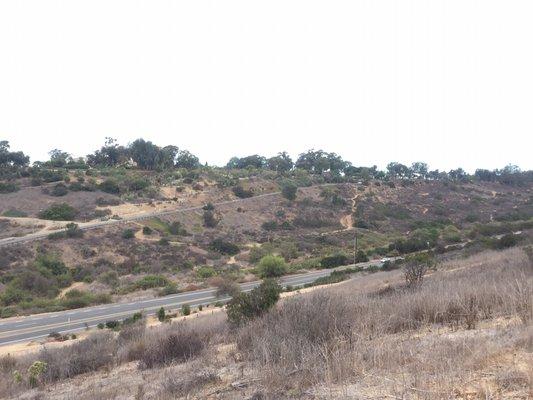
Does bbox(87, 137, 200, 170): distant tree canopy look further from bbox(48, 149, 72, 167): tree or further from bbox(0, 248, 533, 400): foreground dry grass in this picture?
bbox(0, 248, 533, 400): foreground dry grass

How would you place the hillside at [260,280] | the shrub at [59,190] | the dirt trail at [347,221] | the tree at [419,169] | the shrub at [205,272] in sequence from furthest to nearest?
the tree at [419,169]
the dirt trail at [347,221]
the shrub at [59,190]
the shrub at [205,272]
the hillside at [260,280]

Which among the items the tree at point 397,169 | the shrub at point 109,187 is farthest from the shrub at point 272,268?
the tree at point 397,169

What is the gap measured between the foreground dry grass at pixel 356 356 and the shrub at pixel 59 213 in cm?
5977

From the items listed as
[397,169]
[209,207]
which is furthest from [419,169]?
[209,207]

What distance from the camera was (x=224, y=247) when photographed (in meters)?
61.8

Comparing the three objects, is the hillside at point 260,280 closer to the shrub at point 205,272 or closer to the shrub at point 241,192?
the shrub at point 241,192

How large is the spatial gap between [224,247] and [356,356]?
56.4 metres

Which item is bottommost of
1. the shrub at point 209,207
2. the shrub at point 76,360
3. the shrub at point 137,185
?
the shrub at point 76,360

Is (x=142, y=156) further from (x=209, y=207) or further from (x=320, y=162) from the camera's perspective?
(x=320, y=162)

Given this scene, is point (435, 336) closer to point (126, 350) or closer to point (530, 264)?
point (126, 350)

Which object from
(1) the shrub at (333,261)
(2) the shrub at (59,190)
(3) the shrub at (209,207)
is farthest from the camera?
(3) the shrub at (209,207)

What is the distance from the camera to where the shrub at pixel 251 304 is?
495 inches

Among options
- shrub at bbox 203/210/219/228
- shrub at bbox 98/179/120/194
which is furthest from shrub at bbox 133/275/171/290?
shrub at bbox 98/179/120/194

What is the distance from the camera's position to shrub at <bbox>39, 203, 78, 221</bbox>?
6688 centimetres
